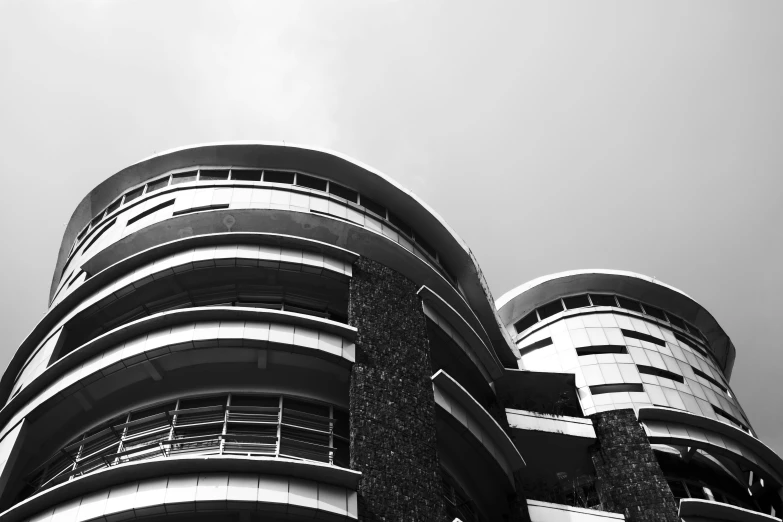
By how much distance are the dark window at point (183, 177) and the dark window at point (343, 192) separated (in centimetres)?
514

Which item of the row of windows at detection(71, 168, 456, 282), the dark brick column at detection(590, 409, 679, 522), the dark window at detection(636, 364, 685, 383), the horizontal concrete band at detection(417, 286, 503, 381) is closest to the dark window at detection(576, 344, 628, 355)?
the dark window at detection(636, 364, 685, 383)

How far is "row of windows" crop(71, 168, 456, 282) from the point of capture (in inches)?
1114

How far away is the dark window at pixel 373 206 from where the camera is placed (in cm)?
2889

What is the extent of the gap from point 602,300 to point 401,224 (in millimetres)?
14436

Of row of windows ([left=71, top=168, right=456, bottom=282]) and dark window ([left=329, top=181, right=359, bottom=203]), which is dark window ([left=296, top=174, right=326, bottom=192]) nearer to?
row of windows ([left=71, top=168, right=456, bottom=282])

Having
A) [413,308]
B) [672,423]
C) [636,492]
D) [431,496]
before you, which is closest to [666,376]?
A: [672,423]

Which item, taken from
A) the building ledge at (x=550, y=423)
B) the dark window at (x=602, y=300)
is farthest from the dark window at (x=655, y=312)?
the building ledge at (x=550, y=423)

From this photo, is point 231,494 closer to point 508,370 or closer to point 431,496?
point 431,496

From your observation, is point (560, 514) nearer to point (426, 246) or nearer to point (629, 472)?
point (629, 472)

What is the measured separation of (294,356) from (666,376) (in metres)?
20.6

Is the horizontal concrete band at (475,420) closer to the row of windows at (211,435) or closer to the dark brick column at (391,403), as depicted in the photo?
the dark brick column at (391,403)

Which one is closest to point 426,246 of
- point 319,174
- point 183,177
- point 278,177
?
point 319,174

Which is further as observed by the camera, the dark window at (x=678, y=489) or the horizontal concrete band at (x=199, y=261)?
the dark window at (x=678, y=489)

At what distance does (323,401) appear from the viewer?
21.1 meters
